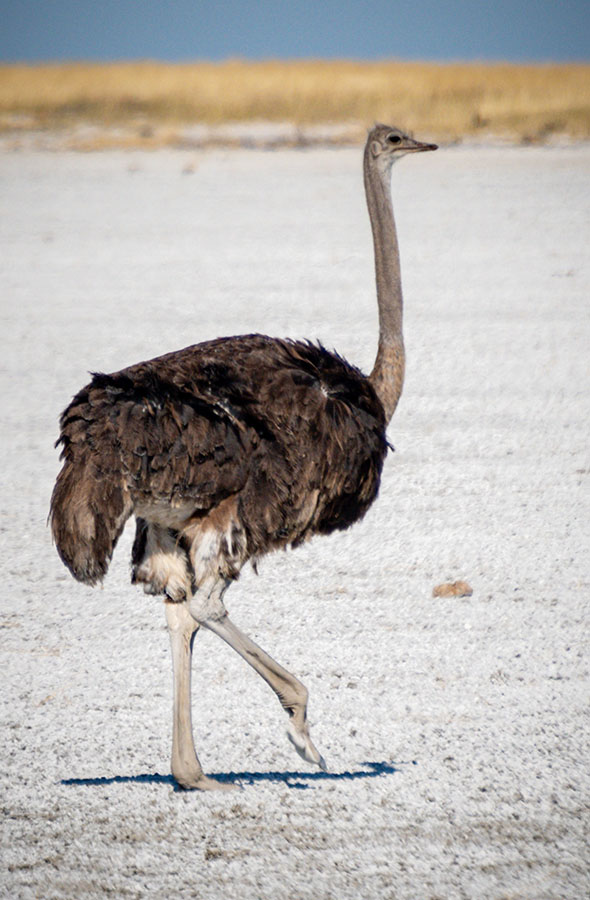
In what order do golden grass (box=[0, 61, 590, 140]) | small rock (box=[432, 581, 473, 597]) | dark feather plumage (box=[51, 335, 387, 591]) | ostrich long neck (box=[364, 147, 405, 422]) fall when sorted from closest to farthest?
dark feather plumage (box=[51, 335, 387, 591]) → ostrich long neck (box=[364, 147, 405, 422]) → small rock (box=[432, 581, 473, 597]) → golden grass (box=[0, 61, 590, 140])

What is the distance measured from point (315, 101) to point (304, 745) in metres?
25.3

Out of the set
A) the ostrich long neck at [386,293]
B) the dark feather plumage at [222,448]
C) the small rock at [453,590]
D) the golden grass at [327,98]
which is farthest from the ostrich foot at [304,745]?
the golden grass at [327,98]

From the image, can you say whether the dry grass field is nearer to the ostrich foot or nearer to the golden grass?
the golden grass

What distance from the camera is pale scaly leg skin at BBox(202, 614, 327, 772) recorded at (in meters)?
3.30

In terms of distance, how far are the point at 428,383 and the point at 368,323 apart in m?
1.28

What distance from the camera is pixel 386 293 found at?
4.10 m

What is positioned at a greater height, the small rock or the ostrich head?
the ostrich head

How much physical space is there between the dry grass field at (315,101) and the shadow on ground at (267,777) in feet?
52.2

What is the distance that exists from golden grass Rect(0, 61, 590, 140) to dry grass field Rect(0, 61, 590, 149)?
2 centimetres

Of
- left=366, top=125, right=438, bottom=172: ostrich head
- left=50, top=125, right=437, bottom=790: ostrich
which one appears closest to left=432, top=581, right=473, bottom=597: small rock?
left=50, top=125, right=437, bottom=790: ostrich

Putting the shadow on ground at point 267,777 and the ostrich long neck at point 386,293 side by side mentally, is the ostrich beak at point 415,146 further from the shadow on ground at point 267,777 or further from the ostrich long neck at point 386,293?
the shadow on ground at point 267,777

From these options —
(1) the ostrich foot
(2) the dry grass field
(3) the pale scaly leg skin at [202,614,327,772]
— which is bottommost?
(1) the ostrich foot

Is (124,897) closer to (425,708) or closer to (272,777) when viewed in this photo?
(272,777)

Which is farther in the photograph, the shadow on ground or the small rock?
the small rock
